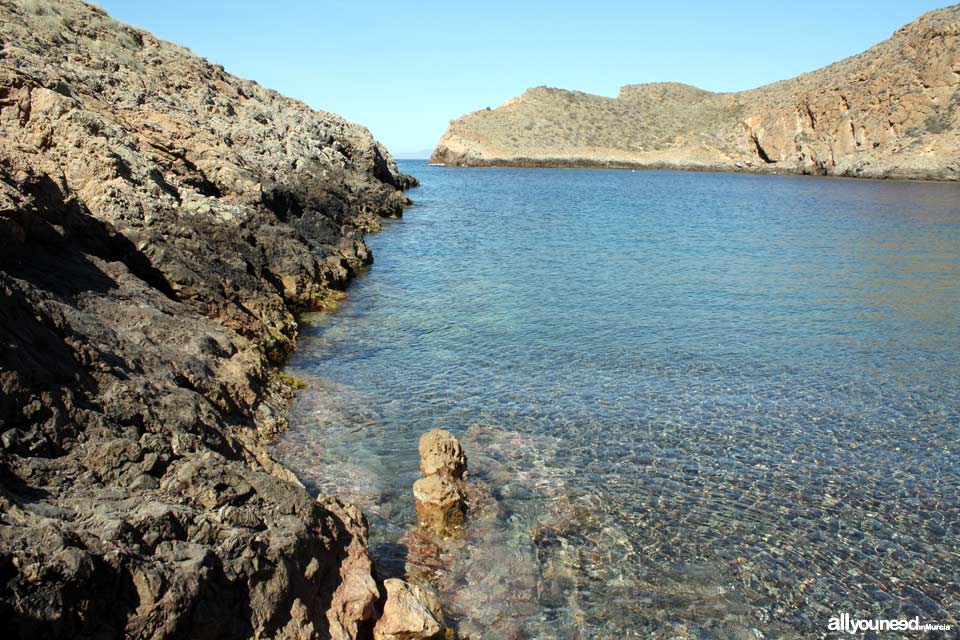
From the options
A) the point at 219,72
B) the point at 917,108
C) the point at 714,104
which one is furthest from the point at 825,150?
the point at 219,72

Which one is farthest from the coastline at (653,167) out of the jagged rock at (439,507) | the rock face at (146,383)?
the jagged rock at (439,507)

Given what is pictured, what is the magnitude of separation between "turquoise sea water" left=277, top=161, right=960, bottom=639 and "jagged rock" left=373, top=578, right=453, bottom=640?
0.48 m

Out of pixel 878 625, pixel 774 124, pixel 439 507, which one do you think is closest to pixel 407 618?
pixel 439 507

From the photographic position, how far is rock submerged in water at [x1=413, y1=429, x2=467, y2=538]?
718cm

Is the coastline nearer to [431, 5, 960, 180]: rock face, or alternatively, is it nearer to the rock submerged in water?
[431, 5, 960, 180]: rock face

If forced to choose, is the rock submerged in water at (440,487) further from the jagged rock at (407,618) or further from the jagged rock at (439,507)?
the jagged rock at (407,618)

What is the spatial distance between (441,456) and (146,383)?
3.09 m

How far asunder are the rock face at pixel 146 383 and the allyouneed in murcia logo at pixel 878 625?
13.0 ft

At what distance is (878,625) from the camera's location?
602cm

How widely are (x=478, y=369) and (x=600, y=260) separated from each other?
13.5 metres

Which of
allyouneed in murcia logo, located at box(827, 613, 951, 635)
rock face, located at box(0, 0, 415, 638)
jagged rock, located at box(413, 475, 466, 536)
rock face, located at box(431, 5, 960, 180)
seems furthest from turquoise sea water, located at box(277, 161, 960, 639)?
rock face, located at box(431, 5, 960, 180)

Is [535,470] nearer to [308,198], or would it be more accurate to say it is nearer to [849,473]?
[849,473]

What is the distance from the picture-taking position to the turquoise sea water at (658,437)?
6.37 metres

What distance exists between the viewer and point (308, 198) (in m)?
25.1
